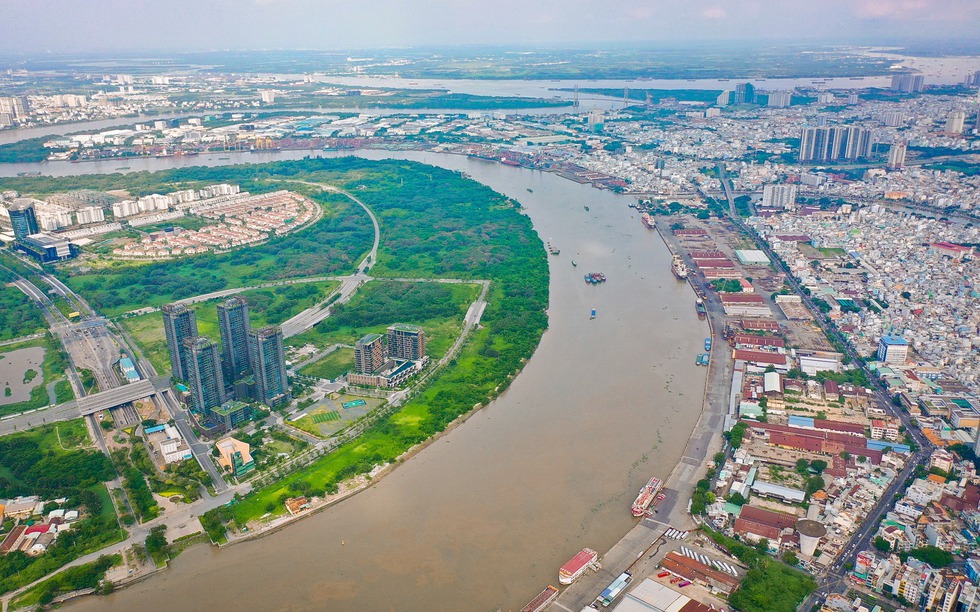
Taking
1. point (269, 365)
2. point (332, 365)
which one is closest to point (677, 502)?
point (269, 365)

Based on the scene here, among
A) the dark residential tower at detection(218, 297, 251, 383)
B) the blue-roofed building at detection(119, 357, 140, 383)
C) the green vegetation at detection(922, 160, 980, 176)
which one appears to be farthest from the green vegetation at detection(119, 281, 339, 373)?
the green vegetation at detection(922, 160, 980, 176)

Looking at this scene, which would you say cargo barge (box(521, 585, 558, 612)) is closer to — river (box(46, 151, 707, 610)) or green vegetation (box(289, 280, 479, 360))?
river (box(46, 151, 707, 610))

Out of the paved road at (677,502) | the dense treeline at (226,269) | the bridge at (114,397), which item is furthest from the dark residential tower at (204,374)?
the paved road at (677,502)

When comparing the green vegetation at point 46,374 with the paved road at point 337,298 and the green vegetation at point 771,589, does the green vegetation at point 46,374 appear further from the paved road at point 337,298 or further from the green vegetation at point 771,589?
the green vegetation at point 771,589

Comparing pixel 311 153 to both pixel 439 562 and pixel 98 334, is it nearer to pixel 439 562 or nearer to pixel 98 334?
pixel 98 334

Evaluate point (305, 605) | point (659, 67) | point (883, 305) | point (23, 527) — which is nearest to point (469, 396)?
point (305, 605)
